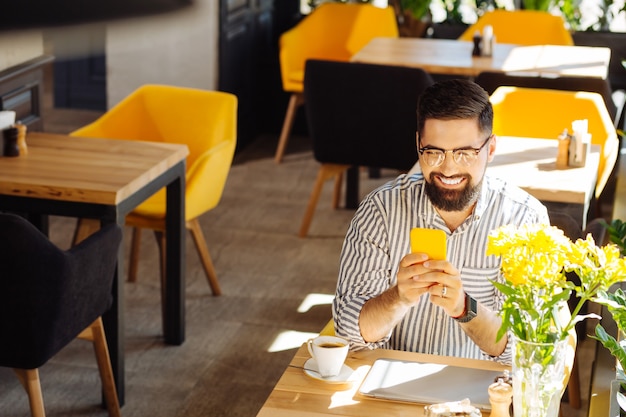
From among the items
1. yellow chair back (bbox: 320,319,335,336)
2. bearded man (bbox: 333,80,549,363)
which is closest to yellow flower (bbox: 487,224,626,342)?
bearded man (bbox: 333,80,549,363)

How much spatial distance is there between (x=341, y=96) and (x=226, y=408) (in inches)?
82.2

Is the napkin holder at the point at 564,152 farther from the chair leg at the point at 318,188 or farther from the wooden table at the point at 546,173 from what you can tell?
the chair leg at the point at 318,188

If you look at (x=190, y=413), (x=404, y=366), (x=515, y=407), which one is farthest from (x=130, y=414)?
(x=515, y=407)

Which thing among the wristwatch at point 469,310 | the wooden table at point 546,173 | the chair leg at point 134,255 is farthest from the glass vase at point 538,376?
the chair leg at point 134,255

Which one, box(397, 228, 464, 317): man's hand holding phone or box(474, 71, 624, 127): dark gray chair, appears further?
box(474, 71, 624, 127): dark gray chair

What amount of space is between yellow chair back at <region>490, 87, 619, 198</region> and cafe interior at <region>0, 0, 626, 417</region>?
10 millimetres

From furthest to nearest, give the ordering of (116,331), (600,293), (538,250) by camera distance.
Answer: (116,331)
(600,293)
(538,250)

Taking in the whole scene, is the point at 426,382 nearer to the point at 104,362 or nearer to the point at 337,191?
the point at 104,362

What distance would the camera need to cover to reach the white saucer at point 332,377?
2219 millimetres

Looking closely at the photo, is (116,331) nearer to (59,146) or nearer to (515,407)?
(59,146)

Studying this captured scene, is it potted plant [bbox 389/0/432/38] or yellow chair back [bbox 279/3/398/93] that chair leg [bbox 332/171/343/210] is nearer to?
yellow chair back [bbox 279/3/398/93]

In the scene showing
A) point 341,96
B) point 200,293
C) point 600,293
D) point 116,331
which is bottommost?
point 200,293

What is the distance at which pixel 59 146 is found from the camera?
4066 millimetres

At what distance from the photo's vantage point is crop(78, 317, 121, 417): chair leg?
345 cm
